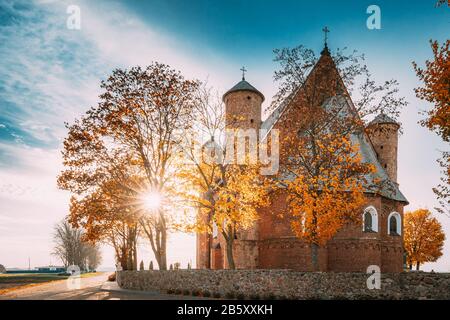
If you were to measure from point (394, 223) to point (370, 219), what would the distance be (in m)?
3.49

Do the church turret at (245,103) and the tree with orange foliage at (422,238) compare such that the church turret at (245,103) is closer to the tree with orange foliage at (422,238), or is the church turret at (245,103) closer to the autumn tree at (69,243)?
the tree with orange foliage at (422,238)

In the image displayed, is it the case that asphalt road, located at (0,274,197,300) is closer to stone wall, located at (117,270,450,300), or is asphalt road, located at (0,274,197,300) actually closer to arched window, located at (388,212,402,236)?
stone wall, located at (117,270,450,300)

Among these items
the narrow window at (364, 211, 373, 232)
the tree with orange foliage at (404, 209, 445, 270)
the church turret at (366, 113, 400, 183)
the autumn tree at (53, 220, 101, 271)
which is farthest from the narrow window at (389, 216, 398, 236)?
the autumn tree at (53, 220, 101, 271)

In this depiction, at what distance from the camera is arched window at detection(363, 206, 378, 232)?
27375mm

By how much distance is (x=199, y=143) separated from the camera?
24000 mm

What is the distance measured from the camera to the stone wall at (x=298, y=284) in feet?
48.8

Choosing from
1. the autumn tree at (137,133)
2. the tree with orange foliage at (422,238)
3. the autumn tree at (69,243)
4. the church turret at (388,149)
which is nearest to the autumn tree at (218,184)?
the autumn tree at (137,133)

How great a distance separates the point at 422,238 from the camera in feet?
173

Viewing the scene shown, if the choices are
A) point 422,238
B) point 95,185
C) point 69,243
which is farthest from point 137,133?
point 69,243

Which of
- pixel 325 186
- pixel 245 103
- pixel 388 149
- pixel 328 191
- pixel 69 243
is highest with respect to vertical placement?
pixel 245 103

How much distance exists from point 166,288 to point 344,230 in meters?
12.4

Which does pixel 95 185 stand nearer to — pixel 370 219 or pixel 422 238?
pixel 370 219

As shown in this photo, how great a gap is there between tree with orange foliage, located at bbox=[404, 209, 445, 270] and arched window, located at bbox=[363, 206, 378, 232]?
28.7 metres
